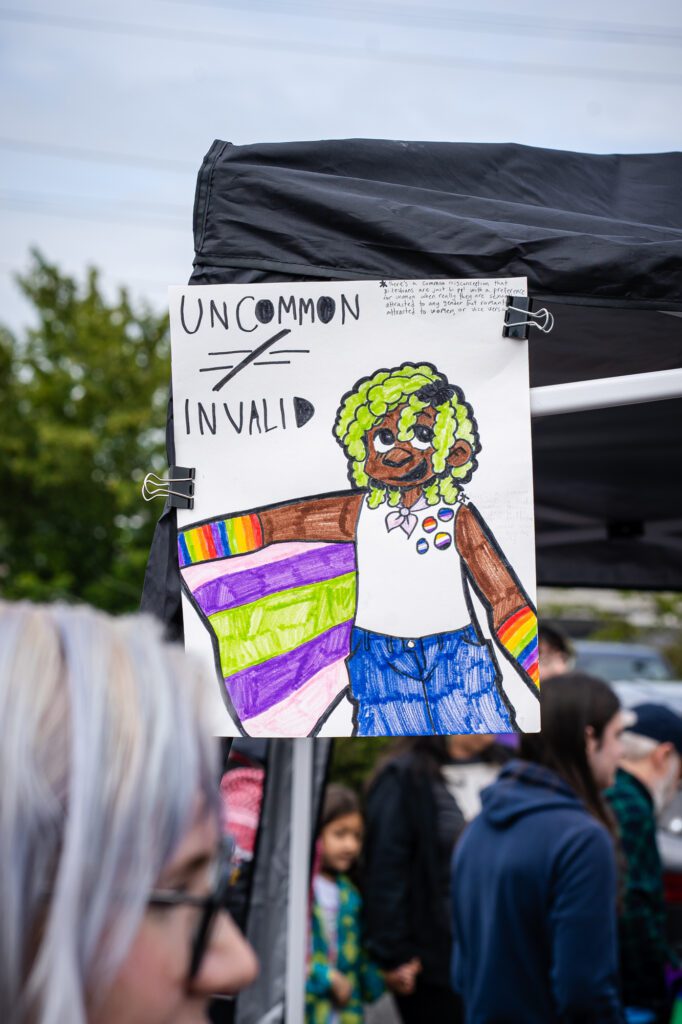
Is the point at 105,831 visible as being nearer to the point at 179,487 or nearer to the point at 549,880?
the point at 179,487

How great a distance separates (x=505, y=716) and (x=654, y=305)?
68 centimetres

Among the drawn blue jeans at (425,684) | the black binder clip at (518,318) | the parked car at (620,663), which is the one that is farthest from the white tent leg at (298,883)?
the parked car at (620,663)

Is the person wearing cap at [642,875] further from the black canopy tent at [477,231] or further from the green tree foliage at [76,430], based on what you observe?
the green tree foliage at [76,430]

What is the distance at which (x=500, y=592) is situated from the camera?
140 centimetres

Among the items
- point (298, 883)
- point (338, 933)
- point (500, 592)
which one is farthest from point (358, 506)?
point (338, 933)

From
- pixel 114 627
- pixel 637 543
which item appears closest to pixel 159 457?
pixel 637 543

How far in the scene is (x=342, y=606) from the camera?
140 centimetres

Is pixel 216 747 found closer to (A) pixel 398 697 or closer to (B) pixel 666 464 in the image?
(A) pixel 398 697

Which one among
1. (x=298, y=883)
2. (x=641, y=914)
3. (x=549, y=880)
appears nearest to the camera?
(x=549, y=880)

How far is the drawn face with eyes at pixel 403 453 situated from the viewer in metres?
1.42

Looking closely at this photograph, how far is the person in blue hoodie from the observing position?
6.49 feet

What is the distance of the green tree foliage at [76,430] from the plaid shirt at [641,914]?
8405mm

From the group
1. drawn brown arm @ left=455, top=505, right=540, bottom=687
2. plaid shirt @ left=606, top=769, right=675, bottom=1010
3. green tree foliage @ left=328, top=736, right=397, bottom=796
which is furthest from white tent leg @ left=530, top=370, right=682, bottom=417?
green tree foliage @ left=328, top=736, right=397, bottom=796

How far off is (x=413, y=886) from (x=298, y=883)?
1082 millimetres
